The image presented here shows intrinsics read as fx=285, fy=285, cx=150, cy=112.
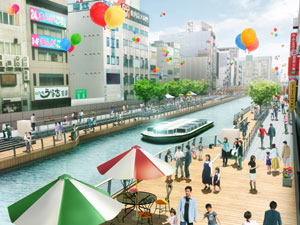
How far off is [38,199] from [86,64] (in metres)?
63.6

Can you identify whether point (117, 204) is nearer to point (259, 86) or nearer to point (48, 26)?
point (48, 26)

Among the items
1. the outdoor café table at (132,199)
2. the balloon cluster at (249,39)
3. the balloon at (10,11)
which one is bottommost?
the outdoor café table at (132,199)

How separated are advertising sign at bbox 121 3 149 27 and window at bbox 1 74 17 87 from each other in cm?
3984

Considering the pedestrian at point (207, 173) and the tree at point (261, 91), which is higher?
the tree at point (261, 91)

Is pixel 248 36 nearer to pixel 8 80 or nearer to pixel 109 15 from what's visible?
pixel 109 15

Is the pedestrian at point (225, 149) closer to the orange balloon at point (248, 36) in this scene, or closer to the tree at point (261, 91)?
the orange balloon at point (248, 36)

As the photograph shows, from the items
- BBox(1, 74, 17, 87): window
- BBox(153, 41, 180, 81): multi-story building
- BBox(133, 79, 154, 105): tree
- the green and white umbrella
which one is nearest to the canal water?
the green and white umbrella

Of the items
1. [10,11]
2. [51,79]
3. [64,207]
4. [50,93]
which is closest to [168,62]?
[51,79]

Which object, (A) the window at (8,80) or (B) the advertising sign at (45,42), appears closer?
(A) the window at (8,80)

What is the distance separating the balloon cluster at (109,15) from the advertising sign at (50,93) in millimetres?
23425

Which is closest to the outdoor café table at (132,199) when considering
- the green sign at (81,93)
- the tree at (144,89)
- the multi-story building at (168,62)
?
the tree at (144,89)

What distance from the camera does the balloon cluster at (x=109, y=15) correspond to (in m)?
21.5

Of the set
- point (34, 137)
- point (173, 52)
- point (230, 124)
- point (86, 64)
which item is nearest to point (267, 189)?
point (34, 137)

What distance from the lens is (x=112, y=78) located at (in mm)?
68312
